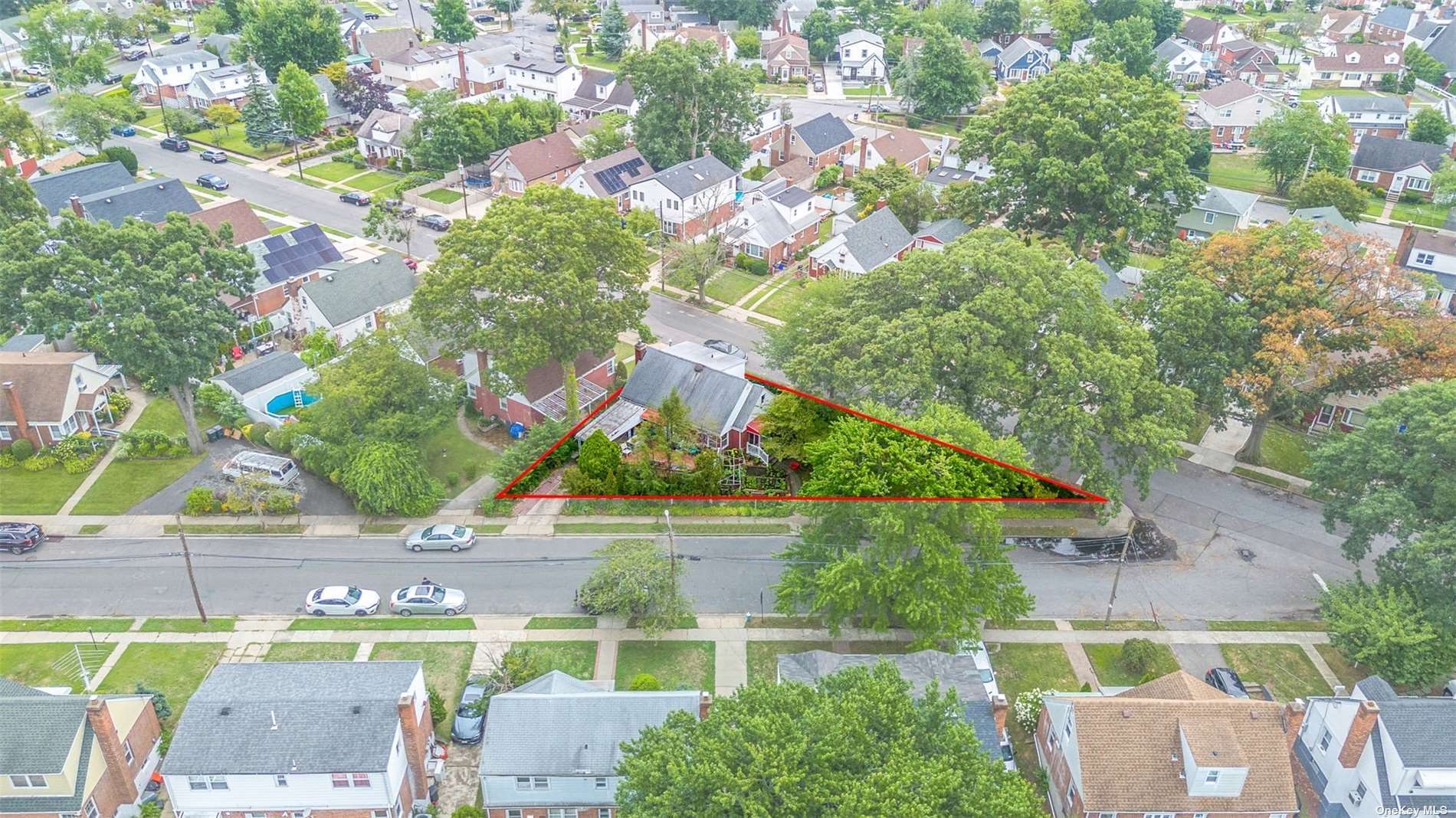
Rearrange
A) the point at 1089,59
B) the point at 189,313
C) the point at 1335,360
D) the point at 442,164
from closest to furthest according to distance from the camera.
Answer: the point at 189,313, the point at 1335,360, the point at 442,164, the point at 1089,59

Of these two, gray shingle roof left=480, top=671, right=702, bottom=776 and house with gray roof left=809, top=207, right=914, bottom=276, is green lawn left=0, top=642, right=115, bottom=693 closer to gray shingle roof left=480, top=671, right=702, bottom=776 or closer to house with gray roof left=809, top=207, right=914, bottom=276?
gray shingle roof left=480, top=671, right=702, bottom=776

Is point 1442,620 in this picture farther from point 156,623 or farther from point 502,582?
point 156,623

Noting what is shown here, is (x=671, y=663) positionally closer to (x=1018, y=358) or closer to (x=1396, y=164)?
(x=1018, y=358)

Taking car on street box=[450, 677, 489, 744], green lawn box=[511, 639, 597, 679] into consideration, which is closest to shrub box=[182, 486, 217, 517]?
green lawn box=[511, 639, 597, 679]

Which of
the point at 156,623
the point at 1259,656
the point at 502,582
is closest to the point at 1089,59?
the point at 1259,656

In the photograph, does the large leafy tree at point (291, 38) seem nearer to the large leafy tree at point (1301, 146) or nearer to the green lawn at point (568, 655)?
the green lawn at point (568, 655)

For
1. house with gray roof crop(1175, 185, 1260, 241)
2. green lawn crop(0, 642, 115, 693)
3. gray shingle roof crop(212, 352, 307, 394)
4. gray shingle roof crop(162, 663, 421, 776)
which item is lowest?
house with gray roof crop(1175, 185, 1260, 241)
